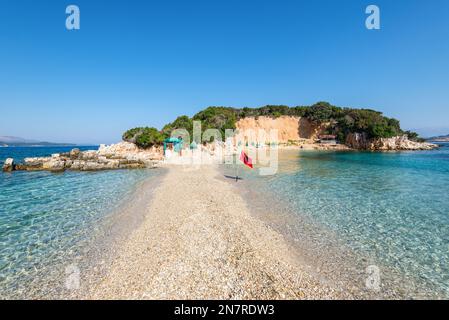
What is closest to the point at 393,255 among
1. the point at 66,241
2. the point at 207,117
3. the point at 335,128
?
the point at 66,241

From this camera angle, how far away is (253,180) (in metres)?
18.5

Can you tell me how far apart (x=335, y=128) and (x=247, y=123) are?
2788 centimetres

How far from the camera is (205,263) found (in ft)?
19.4

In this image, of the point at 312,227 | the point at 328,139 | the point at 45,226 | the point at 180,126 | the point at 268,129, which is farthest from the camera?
the point at 268,129

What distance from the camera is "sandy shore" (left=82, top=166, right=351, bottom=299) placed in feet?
16.0

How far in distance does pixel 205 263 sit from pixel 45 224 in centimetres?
792

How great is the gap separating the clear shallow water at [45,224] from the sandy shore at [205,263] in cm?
183

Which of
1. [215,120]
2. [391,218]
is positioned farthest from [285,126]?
[391,218]

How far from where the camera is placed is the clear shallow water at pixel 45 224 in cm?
594

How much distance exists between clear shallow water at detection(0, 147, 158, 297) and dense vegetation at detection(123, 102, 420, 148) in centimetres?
2580

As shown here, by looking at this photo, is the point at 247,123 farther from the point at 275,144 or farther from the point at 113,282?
the point at 113,282

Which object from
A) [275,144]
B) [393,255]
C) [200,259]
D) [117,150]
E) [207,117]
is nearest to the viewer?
[200,259]

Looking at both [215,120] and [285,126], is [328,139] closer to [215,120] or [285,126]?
[285,126]

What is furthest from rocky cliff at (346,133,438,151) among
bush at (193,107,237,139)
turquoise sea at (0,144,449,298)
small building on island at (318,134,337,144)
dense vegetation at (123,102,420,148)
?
turquoise sea at (0,144,449,298)
